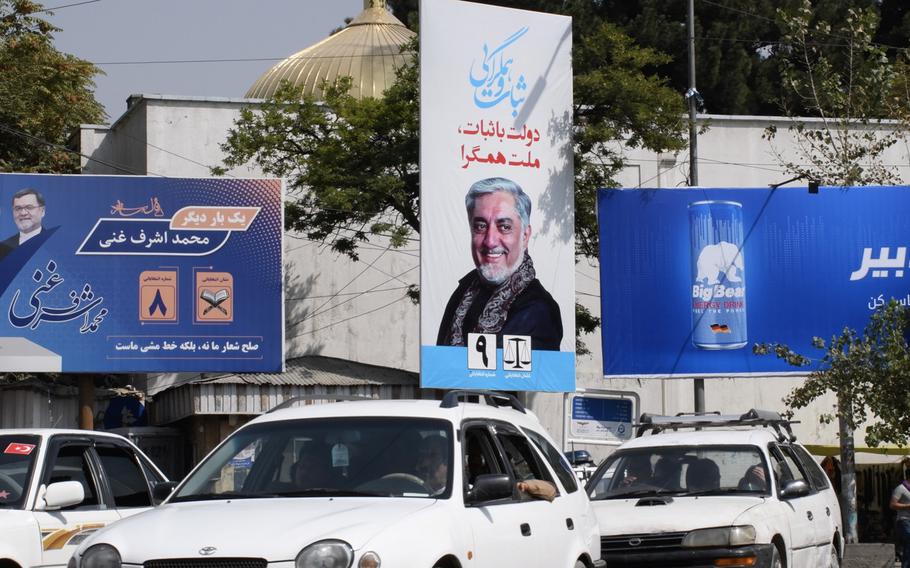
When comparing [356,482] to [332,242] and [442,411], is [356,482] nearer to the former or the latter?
[442,411]

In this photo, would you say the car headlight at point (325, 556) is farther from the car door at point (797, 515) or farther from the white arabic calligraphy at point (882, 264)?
the white arabic calligraphy at point (882, 264)

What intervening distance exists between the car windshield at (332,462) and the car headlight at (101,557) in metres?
0.99

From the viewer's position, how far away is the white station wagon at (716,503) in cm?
1184

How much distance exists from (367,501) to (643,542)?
455 centimetres

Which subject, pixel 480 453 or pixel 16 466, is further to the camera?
pixel 16 466

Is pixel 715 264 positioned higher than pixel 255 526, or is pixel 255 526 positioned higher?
pixel 715 264

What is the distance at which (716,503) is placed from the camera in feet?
40.4

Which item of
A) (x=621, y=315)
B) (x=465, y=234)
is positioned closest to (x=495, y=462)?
(x=465, y=234)

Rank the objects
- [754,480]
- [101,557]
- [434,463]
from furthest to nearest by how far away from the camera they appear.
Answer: [754,480] < [434,463] < [101,557]

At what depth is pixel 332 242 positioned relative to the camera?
33.8 m

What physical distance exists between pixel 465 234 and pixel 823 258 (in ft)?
23.0

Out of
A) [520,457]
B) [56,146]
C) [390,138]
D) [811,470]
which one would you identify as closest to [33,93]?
[56,146]

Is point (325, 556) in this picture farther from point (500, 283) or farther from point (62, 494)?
point (500, 283)

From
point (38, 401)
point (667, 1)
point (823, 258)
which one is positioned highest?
point (667, 1)
